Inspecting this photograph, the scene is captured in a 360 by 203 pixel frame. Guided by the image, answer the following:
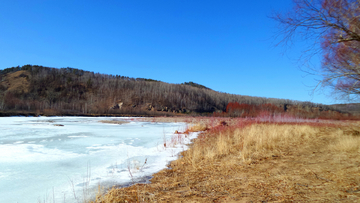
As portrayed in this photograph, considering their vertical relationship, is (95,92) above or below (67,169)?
above

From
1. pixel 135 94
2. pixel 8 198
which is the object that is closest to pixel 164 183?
pixel 8 198

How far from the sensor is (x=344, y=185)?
2830 millimetres

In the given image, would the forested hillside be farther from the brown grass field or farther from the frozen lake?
the brown grass field

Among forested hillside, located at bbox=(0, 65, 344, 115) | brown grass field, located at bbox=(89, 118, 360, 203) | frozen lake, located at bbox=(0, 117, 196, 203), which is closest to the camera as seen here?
brown grass field, located at bbox=(89, 118, 360, 203)

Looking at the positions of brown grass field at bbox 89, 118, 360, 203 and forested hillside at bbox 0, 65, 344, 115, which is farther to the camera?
forested hillside at bbox 0, 65, 344, 115

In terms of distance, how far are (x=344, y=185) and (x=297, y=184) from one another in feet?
1.88

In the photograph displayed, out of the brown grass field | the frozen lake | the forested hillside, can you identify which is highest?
the forested hillside

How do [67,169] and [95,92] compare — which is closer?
[67,169]

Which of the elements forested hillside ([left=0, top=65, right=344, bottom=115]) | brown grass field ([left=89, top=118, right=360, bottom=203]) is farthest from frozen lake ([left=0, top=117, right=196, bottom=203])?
forested hillside ([left=0, top=65, right=344, bottom=115])

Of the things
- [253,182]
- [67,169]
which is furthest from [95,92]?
[253,182]

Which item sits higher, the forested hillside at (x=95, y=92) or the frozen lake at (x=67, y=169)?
the forested hillside at (x=95, y=92)

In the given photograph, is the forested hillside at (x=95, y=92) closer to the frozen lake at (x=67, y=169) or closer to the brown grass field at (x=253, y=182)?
the frozen lake at (x=67, y=169)

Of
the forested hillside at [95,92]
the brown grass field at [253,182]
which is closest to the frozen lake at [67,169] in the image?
the brown grass field at [253,182]

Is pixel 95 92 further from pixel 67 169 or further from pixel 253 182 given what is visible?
pixel 253 182
